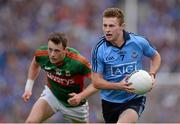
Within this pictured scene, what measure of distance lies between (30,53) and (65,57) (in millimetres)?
6157

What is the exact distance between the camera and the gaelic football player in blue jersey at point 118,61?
849 cm

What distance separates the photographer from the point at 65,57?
9.78m

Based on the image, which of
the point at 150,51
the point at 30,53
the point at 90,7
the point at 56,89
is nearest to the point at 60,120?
the point at 30,53

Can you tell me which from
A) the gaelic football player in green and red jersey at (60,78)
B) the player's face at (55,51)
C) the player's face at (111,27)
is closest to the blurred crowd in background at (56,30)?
the gaelic football player in green and red jersey at (60,78)

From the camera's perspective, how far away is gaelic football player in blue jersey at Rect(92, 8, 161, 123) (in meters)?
8.49

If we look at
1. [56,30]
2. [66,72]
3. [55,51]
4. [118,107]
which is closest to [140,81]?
[118,107]

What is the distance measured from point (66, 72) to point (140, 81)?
1.81 meters

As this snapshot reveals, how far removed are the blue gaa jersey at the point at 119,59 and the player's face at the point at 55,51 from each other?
0.96 metres

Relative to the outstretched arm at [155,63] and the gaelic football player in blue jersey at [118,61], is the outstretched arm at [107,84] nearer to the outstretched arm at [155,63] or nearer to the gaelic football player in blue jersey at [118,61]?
the gaelic football player in blue jersey at [118,61]

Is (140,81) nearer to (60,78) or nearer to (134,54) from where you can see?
(134,54)

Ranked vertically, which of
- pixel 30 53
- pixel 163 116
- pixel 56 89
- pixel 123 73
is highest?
pixel 123 73

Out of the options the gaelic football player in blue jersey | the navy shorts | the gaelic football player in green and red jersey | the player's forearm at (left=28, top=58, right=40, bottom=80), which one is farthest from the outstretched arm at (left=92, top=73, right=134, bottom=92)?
the player's forearm at (left=28, top=58, right=40, bottom=80)

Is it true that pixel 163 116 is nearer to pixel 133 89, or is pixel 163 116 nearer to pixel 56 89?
pixel 56 89

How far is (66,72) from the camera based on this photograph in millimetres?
9805
